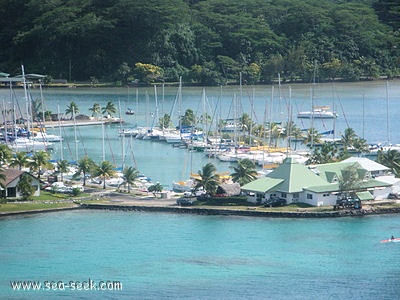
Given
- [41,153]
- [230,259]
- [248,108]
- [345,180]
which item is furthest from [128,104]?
[230,259]

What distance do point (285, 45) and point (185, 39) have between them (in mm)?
10103

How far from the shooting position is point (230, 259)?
34906 millimetres

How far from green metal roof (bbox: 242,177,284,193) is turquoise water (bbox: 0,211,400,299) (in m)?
1.86

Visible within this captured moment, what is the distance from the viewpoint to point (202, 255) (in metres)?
35.6

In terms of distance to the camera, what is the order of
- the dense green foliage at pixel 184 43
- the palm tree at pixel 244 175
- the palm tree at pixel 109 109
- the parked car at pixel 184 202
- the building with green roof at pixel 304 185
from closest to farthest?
1. the building with green roof at pixel 304 185
2. the parked car at pixel 184 202
3. the palm tree at pixel 244 175
4. the palm tree at pixel 109 109
5. the dense green foliage at pixel 184 43

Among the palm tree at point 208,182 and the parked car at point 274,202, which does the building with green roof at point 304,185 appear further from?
the palm tree at point 208,182

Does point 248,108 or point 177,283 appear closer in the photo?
point 177,283

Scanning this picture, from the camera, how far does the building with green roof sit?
40906 mm

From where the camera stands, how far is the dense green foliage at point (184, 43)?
101 metres

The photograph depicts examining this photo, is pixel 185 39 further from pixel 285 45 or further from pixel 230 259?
pixel 230 259

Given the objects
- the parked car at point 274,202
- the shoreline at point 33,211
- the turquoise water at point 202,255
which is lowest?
the turquoise water at point 202,255

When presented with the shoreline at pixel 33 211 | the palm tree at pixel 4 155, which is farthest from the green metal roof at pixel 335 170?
the palm tree at pixel 4 155

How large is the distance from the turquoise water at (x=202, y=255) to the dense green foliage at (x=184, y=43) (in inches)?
2311

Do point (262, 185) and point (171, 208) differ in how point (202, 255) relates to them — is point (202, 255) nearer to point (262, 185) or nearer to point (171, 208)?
point (171, 208)
